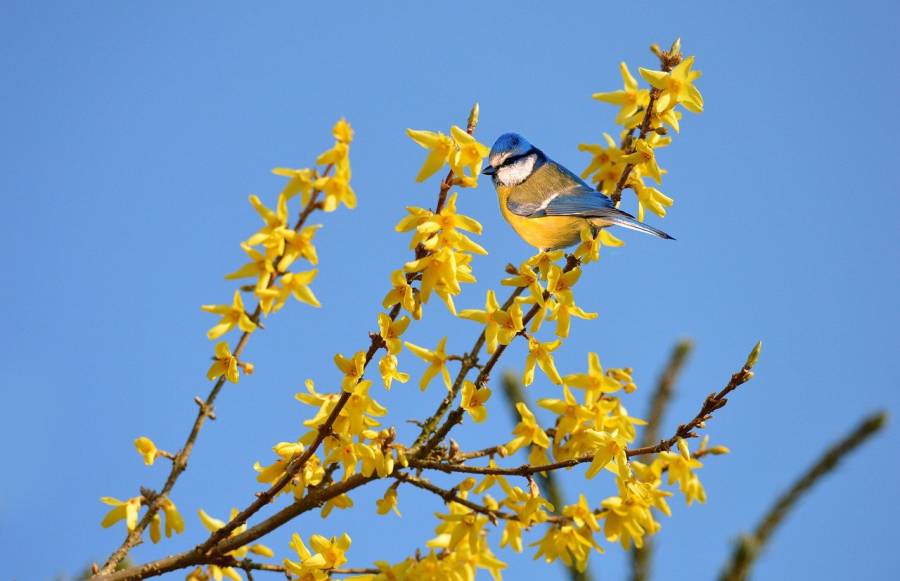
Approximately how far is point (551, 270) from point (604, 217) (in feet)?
1.35

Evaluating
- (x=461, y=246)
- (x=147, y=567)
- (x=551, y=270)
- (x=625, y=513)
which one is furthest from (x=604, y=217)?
(x=147, y=567)

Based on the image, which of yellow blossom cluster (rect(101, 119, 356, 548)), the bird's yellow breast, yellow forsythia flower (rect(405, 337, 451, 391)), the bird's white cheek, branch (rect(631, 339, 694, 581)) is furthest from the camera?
branch (rect(631, 339, 694, 581))

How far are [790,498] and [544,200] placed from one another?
1.94 m

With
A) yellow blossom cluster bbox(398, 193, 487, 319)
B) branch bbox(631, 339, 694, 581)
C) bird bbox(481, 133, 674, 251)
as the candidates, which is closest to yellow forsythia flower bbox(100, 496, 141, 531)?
yellow blossom cluster bbox(398, 193, 487, 319)

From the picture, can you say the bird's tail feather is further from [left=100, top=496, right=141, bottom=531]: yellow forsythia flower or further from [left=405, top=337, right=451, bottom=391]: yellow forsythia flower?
[left=100, top=496, right=141, bottom=531]: yellow forsythia flower

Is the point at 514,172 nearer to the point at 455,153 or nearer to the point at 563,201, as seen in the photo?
the point at 563,201

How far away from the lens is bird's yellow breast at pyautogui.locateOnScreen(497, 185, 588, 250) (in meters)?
3.37

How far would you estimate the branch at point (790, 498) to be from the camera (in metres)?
3.44

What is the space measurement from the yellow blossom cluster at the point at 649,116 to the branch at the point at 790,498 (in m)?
1.40

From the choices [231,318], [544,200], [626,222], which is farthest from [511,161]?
[231,318]

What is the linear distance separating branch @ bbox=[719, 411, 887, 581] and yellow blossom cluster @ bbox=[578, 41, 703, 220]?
1.40m

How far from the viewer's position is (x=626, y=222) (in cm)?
316

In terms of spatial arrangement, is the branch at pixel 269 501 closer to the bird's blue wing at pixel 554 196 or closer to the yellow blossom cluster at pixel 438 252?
the yellow blossom cluster at pixel 438 252

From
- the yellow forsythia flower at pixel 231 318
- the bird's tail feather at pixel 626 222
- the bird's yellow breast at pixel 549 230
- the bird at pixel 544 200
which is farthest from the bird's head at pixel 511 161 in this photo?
the yellow forsythia flower at pixel 231 318
